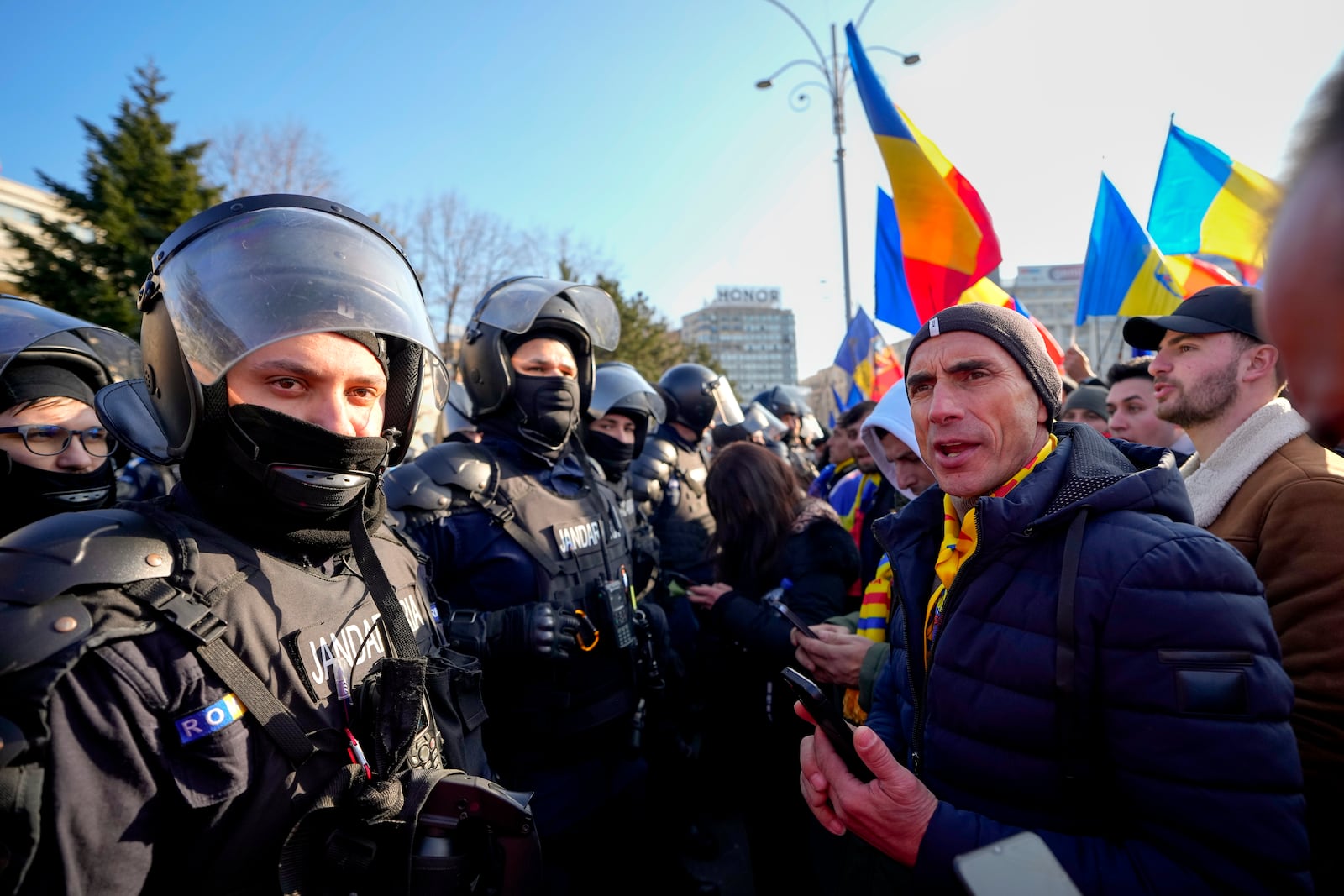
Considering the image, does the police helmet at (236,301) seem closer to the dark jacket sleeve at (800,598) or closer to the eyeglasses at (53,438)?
the eyeglasses at (53,438)

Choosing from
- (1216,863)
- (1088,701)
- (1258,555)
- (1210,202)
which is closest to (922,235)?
(1258,555)

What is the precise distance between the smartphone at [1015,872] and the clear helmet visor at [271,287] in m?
1.69

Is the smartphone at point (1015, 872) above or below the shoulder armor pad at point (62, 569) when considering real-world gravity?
below

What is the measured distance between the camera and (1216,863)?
4.35ft

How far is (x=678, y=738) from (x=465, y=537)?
2.34 meters

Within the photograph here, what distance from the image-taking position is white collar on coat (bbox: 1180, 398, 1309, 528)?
253cm

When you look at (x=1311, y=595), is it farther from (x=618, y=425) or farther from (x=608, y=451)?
(x=618, y=425)

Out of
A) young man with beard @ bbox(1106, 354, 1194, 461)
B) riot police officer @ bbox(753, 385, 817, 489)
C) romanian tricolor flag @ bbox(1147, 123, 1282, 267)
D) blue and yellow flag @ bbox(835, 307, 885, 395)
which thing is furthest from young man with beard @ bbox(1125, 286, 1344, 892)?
riot police officer @ bbox(753, 385, 817, 489)

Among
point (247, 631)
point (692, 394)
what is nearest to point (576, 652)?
point (247, 631)

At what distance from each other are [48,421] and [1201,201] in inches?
305

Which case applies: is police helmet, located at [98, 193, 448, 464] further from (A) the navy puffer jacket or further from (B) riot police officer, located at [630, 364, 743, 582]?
(B) riot police officer, located at [630, 364, 743, 582]

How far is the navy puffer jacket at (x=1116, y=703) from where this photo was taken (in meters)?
1.35

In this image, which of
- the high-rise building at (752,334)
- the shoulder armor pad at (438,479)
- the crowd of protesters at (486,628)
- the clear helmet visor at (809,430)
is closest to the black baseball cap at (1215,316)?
the crowd of protesters at (486,628)

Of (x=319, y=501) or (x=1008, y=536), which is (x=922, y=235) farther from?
(x=319, y=501)
